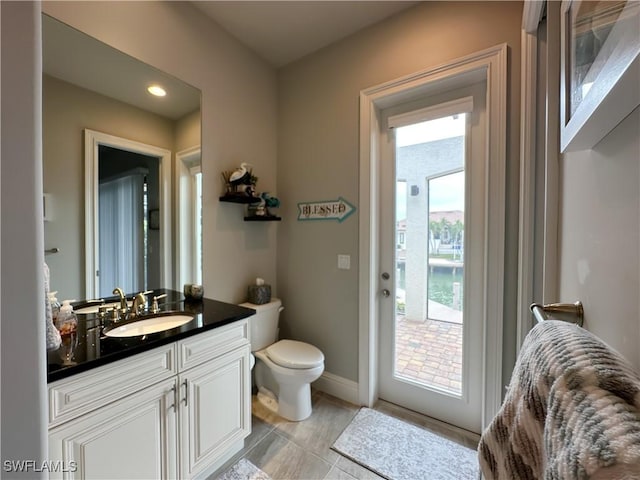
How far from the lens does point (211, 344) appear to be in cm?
137

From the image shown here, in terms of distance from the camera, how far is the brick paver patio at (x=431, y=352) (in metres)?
1.81

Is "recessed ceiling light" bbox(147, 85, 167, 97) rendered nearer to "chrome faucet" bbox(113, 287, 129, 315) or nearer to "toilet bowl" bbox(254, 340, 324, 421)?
"chrome faucet" bbox(113, 287, 129, 315)

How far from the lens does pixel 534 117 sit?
140 cm

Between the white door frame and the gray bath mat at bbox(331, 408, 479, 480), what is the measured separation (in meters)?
0.23

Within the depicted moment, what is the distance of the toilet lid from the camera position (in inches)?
71.0

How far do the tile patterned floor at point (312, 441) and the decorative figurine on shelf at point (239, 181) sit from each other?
5.37 ft

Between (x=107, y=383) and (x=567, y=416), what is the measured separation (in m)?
1.34

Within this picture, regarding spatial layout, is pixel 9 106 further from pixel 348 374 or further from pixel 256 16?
pixel 348 374

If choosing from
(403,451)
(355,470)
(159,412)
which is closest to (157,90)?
(159,412)

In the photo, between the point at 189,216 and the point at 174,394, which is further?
the point at 189,216

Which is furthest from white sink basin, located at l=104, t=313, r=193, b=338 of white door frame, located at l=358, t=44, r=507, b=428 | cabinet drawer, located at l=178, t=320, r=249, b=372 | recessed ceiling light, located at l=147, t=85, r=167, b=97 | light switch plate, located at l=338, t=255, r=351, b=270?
recessed ceiling light, located at l=147, t=85, r=167, b=97

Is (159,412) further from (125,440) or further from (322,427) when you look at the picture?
(322,427)

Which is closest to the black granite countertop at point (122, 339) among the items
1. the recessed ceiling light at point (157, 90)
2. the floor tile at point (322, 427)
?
the floor tile at point (322, 427)

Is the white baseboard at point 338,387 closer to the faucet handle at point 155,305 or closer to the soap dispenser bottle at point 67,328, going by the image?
the faucet handle at point 155,305
